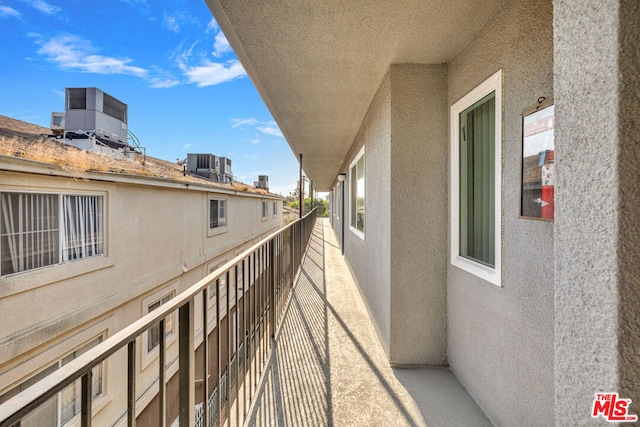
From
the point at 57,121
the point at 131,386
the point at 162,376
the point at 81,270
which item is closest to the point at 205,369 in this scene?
the point at 162,376

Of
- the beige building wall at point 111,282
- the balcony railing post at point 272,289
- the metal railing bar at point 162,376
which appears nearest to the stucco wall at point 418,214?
the balcony railing post at point 272,289

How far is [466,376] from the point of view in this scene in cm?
185

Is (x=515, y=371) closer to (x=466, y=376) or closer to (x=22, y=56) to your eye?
(x=466, y=376)

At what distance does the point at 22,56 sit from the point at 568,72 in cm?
2365

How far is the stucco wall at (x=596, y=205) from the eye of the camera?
567 mm

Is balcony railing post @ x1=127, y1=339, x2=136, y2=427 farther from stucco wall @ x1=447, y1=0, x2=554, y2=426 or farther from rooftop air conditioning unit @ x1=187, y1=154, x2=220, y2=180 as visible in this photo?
rooftop air conditioning unit @ x1=187, y1=154, x2=220, y2=180

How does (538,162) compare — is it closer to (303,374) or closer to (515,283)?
(515,283)

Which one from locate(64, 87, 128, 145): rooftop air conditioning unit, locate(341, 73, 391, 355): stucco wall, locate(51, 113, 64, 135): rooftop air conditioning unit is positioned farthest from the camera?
locate(51, 113, 64, 135): rooftop air conditioning unit

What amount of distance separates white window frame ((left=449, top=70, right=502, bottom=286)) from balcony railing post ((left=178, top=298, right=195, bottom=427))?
1610mm

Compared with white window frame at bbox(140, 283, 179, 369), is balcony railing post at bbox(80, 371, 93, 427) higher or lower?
higher

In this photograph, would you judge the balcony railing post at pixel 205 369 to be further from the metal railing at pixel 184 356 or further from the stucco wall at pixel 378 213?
the stucco wall at pixel 378 213

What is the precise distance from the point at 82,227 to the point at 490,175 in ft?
20.9

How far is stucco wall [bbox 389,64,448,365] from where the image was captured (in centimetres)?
209

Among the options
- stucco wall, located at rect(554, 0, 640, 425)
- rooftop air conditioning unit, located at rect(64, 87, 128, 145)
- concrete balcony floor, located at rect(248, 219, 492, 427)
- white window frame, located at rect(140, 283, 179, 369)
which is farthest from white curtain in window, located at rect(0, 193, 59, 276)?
stucco wall, located at rect(554, 0, 640, 425)
